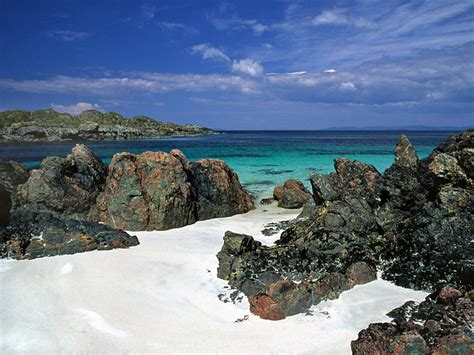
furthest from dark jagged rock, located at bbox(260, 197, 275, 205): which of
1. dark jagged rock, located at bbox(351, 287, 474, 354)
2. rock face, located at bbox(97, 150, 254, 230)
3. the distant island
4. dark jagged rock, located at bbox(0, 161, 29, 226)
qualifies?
the distant island

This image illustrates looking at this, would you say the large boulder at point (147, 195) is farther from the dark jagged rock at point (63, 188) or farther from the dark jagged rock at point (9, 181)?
the dark jagged rock at point (9, 181)

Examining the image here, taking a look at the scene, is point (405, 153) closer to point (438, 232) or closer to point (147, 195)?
point (438, 232)

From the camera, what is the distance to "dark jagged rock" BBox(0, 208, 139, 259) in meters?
10.3

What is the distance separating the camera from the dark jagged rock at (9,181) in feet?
41.9

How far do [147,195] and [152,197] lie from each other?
8.9 inches

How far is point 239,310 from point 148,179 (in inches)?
307

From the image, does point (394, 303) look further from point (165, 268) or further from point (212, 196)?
point (212, 196)

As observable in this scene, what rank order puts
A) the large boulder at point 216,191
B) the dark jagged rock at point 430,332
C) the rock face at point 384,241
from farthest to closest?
the large boulder at point 216,191 < the rock face at point 384,241 < the dark jagged rock at point 430,332

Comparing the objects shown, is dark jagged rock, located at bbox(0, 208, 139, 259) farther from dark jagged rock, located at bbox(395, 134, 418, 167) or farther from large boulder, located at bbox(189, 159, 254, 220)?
dark jagged rock, located at bbox(395, 134, 418, 167)

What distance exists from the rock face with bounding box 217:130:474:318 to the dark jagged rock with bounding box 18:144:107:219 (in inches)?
286

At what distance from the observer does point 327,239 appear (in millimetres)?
9945

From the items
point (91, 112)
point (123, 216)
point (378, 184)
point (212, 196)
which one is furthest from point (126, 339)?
point (91, 112)

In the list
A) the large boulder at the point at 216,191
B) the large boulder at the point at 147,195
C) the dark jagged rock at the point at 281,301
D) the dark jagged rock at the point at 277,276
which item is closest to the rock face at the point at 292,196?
the large boulder at the point at 216,191

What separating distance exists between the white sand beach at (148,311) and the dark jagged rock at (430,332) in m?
0.73
